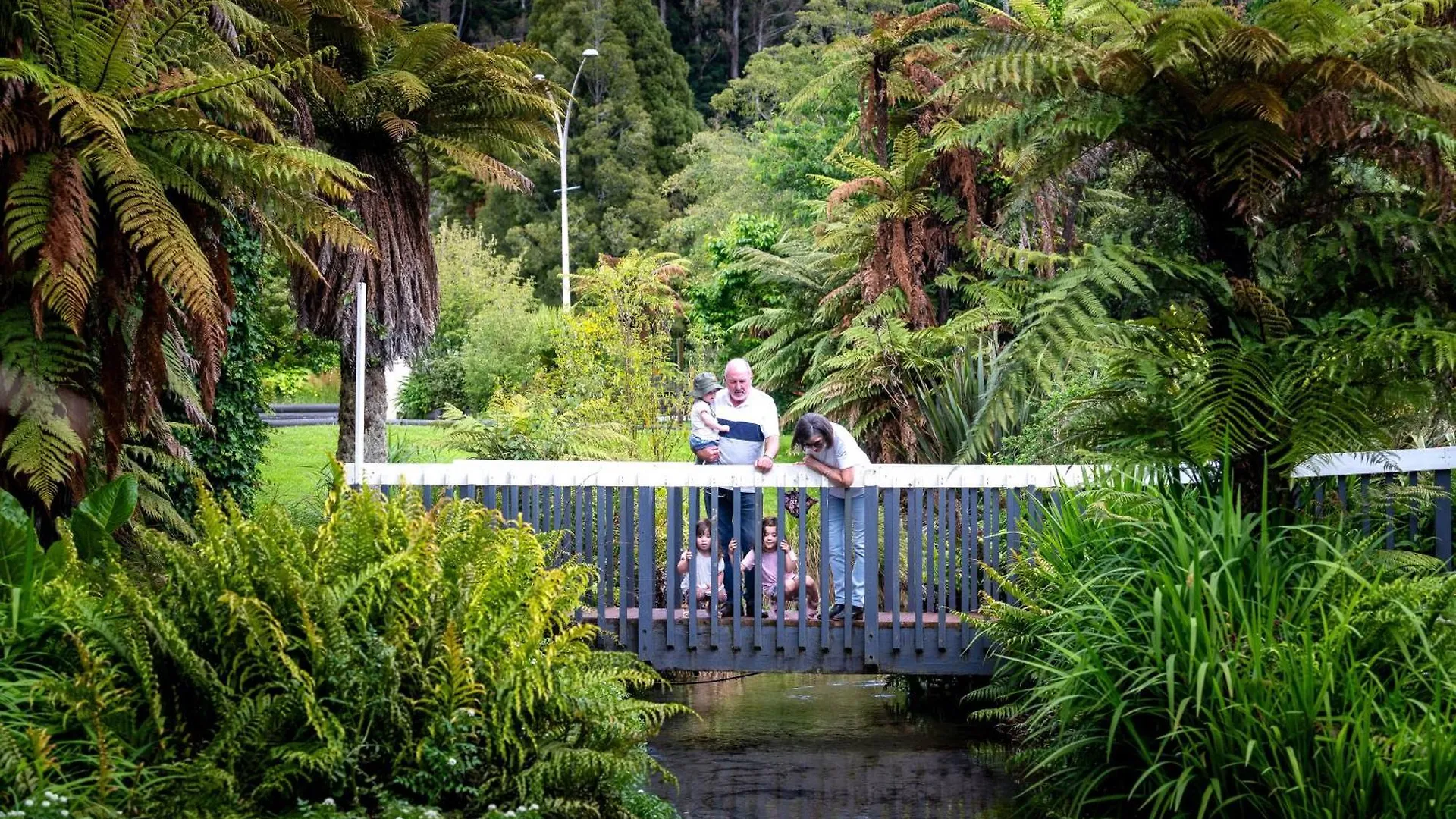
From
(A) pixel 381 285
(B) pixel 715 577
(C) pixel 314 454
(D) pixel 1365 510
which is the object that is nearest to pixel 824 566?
(B) pixel 715 577

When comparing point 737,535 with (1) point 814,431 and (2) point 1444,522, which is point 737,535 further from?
(2) point 1444,522

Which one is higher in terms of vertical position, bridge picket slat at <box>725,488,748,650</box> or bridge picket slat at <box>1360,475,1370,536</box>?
bridge picket slat at <box>1360,475,1370,536</box>

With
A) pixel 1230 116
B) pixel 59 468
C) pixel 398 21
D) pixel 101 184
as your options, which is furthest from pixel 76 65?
pixel 398 21

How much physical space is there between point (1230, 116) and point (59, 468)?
4.51 meters

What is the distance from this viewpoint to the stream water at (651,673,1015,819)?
7004mm

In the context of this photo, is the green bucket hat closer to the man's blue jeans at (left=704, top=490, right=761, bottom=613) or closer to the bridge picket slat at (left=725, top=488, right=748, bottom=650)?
the man's blue jeans at (left=704, top=490, right=761, bottom=613)

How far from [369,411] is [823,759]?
7.79 meters

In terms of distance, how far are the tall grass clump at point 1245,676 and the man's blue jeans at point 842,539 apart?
2298 mm

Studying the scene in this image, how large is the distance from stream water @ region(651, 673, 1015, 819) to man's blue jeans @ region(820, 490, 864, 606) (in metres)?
0.87

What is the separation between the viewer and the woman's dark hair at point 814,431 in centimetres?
832

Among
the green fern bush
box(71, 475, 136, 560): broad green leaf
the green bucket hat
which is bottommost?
the green fern bush

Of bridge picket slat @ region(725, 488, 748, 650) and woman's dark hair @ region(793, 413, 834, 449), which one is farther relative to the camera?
woman's dark hair @ region(793, 413, 834, 449)

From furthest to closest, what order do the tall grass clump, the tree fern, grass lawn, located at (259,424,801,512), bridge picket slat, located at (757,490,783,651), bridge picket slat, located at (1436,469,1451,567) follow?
grass lawn, located at (259,424,801,512), bridge picket slat, located at (757,490,783,651), bridge picket slat, located at (1436,469,1451,567), the tree fern, the tall grass clump

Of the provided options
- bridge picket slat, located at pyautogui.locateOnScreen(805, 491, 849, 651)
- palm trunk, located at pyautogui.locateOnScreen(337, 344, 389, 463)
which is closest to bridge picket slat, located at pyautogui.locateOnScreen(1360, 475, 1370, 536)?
bridge picket slat, located at pyautogui.locateOnScreen(805, 491, 849, 651)
